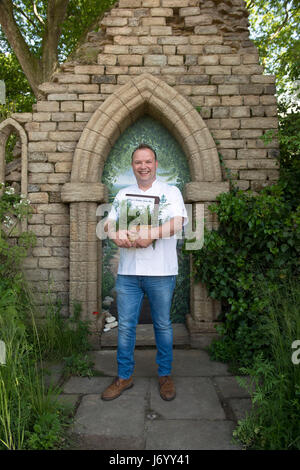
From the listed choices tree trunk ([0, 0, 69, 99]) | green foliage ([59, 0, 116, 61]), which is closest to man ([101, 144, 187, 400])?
tree trunk ([0, 0, 69, 99])

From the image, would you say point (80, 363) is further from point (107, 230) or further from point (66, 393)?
point (107, 230)

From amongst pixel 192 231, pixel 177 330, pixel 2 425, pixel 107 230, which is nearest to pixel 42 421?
pixel 2 425

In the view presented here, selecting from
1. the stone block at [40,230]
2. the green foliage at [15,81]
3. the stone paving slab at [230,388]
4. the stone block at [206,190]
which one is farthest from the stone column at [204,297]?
the green foliage at [15,81]

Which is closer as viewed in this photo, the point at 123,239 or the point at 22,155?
the point at 123,239

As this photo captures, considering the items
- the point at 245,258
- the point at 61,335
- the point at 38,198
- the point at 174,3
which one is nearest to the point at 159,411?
the point at 61,335

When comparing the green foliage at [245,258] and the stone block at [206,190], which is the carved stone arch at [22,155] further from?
the green foliage at [245,258]

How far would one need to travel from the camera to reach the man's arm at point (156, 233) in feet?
8.36

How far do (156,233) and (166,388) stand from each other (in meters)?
1.31

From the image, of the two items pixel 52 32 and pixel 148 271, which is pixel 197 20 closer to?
pixel 148 271

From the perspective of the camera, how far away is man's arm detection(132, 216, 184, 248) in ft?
8.36

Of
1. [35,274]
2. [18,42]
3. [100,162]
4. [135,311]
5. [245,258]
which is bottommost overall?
[135,311]

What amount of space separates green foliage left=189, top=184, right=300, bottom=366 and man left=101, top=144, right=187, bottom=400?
0.99 meters

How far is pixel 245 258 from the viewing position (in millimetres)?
3719

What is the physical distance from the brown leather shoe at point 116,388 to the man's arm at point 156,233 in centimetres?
119
